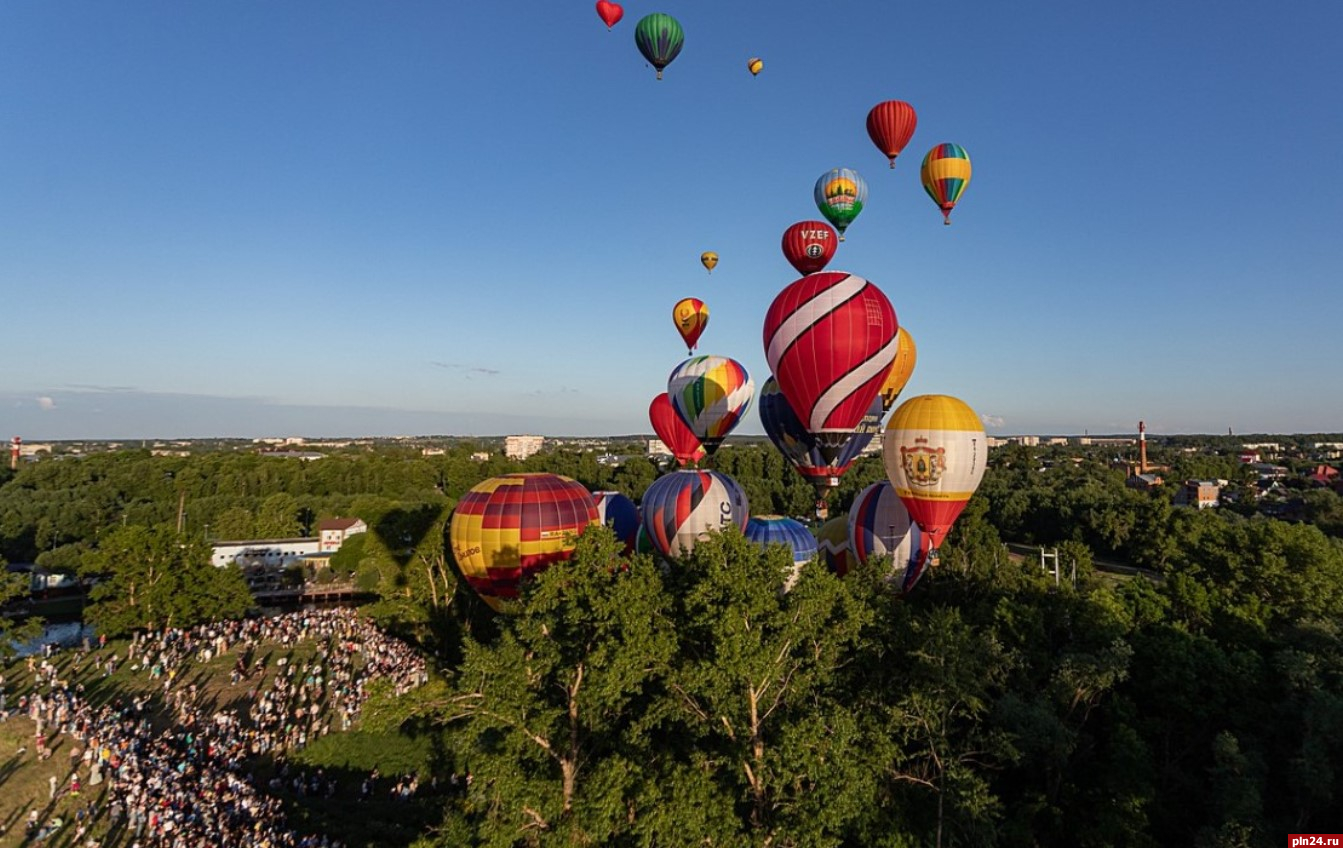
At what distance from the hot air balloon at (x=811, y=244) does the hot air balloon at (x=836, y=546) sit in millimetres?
10120

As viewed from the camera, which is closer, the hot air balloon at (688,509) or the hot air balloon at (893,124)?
the hot air balloon at (688,509)

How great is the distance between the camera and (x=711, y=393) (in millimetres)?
27156

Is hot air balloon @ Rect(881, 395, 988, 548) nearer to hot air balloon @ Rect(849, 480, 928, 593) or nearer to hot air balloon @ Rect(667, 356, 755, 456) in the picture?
hot air balloon @ Rect(849, 480, 928, 593)

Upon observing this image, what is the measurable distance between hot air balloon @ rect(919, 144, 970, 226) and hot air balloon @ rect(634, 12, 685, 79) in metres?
11.0

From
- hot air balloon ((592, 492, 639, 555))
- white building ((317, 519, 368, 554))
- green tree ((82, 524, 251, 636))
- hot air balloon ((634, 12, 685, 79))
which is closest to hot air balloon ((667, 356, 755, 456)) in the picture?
hot air balloon ((592, 492, 639, 555))

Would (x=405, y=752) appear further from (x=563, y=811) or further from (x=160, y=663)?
(x=160, y=663)

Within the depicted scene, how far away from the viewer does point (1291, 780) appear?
40.0 feet

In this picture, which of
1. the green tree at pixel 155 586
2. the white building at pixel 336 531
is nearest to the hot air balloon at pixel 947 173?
the green tree at pixel 155 586

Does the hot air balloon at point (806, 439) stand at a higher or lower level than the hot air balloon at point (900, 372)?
lower

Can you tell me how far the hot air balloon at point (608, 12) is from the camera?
77.0ft

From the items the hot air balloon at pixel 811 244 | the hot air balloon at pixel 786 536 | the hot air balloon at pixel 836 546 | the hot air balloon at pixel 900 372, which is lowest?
the hot air balloon at pixel 836 546

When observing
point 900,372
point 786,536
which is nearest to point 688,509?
point 786,536

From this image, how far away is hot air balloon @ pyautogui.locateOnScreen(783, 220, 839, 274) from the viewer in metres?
24.2

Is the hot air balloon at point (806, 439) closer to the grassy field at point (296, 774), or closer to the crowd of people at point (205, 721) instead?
the grassy field at point (296, 774)
